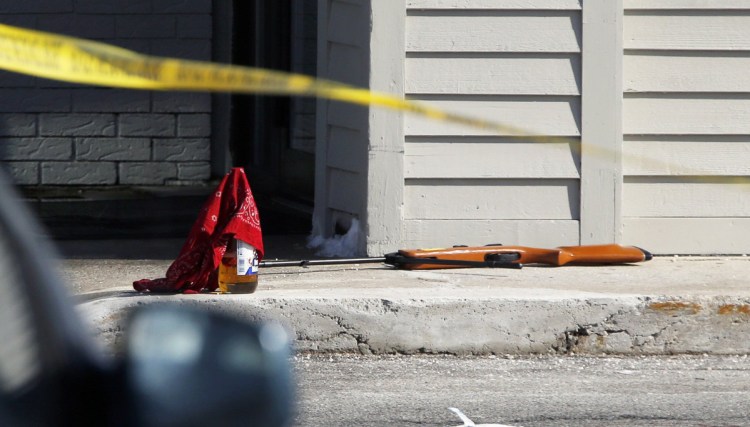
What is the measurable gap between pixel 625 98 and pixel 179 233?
328 cm

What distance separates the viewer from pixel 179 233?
8.55 metres

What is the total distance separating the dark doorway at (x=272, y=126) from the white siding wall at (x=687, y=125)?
2.68 m

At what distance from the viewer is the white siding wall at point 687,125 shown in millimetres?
7168

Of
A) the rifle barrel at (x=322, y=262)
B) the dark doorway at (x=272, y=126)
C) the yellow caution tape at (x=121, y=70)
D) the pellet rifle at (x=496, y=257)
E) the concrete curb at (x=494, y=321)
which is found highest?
the dark doorway at (x=272, y=126)

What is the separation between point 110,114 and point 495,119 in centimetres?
517

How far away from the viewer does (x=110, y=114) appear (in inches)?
441

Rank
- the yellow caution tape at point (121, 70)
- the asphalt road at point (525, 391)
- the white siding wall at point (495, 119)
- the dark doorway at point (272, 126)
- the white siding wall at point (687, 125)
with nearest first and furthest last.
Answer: the yellow caution tape at point (121, 70)
the asphalt road at point (525, 391)
the white siding wall at point (495, 119)
the white siding wall at point (687, 125)
the dark doorway at point (272, 126)

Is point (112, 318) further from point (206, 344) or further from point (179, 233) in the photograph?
point (206, 344)

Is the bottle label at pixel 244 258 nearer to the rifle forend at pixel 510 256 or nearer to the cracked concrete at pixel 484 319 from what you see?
the cracked concrete at pixel 484 319

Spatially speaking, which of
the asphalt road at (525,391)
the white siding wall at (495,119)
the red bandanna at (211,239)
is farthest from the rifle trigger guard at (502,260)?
the red bandanna at (211,239)

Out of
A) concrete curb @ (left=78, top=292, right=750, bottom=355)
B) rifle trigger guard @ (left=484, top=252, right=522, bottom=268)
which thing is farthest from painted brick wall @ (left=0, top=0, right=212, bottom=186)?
concrete curb @ (left=78, top=292, right=750, bottom=355)

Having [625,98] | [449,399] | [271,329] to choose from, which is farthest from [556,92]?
[271,329]

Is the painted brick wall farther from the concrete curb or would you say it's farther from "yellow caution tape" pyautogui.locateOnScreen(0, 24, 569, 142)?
"yellow caution tape" pyautogui.locateOnScreen(0, 24, 569, 142)

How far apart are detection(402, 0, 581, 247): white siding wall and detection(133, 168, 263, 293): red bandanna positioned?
148cm
